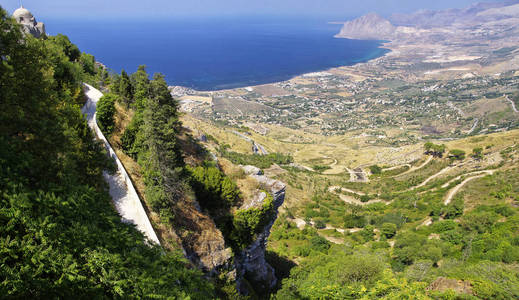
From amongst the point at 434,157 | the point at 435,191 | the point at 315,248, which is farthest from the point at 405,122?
the point at 315,248

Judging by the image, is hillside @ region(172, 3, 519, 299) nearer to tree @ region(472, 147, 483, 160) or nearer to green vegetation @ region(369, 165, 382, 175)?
tree @ region(472, 147, 483, 160)

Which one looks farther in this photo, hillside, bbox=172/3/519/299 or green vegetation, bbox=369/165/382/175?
green vegetation, bbox=369/165/382/175

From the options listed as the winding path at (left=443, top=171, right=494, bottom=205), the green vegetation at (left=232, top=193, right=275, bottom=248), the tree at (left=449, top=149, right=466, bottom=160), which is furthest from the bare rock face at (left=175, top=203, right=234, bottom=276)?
the tree at (left=449, top=149, right=466, bottom=160)

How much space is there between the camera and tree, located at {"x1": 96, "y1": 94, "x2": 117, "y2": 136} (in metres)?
19.8

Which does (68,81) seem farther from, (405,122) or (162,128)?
(405,122)

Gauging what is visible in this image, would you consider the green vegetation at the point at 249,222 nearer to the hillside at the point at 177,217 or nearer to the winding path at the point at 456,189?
the hillside at the point at 177,217

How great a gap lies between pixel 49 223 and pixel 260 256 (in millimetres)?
19888

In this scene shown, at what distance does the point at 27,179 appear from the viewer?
334 inches

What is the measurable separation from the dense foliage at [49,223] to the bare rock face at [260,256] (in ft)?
37.2

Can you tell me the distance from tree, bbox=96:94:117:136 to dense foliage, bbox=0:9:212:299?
771cm

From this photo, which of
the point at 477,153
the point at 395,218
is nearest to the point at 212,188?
the point at 395,218

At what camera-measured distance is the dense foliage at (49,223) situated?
21.9 feet

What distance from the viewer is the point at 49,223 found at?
301 inches

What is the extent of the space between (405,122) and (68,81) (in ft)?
616
